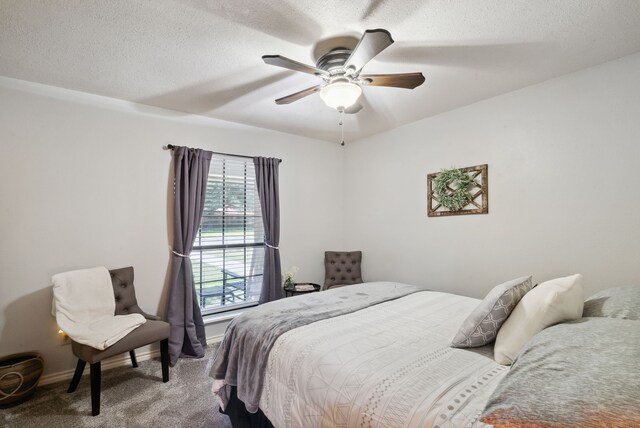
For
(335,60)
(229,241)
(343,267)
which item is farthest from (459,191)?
(229,241)

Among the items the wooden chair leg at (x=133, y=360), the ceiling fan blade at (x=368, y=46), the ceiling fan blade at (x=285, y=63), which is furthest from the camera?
the wooden chair leg at (x=133, y=360)

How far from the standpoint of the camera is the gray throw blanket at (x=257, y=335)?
1.71 m

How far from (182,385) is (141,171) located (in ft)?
6.92

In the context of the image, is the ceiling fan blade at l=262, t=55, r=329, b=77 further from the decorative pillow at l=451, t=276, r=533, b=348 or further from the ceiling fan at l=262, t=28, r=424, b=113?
the decorative pillow at l=451, t=276, r=533, b=348

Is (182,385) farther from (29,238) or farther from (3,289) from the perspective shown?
(29,238)

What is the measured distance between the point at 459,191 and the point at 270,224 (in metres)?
2.27

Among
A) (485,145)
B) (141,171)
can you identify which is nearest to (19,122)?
(141,171)

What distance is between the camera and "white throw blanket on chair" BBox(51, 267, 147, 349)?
2242 millimetres

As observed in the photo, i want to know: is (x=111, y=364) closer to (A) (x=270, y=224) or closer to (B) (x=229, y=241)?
(B) (x=229, y=241)

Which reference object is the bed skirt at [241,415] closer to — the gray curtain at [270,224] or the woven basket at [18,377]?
the woven basket at [18,377]

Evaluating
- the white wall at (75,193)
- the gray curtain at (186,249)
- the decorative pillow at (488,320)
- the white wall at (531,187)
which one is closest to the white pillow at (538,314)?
the decorative pillow at (488,320)

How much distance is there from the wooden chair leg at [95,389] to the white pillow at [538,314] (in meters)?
2.63

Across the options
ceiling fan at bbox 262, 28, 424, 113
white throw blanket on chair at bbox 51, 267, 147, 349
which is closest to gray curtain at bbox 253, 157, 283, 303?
white throw blanket on chair at bbox 51, 267, 147, 349

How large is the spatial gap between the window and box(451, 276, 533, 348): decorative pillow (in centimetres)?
278
